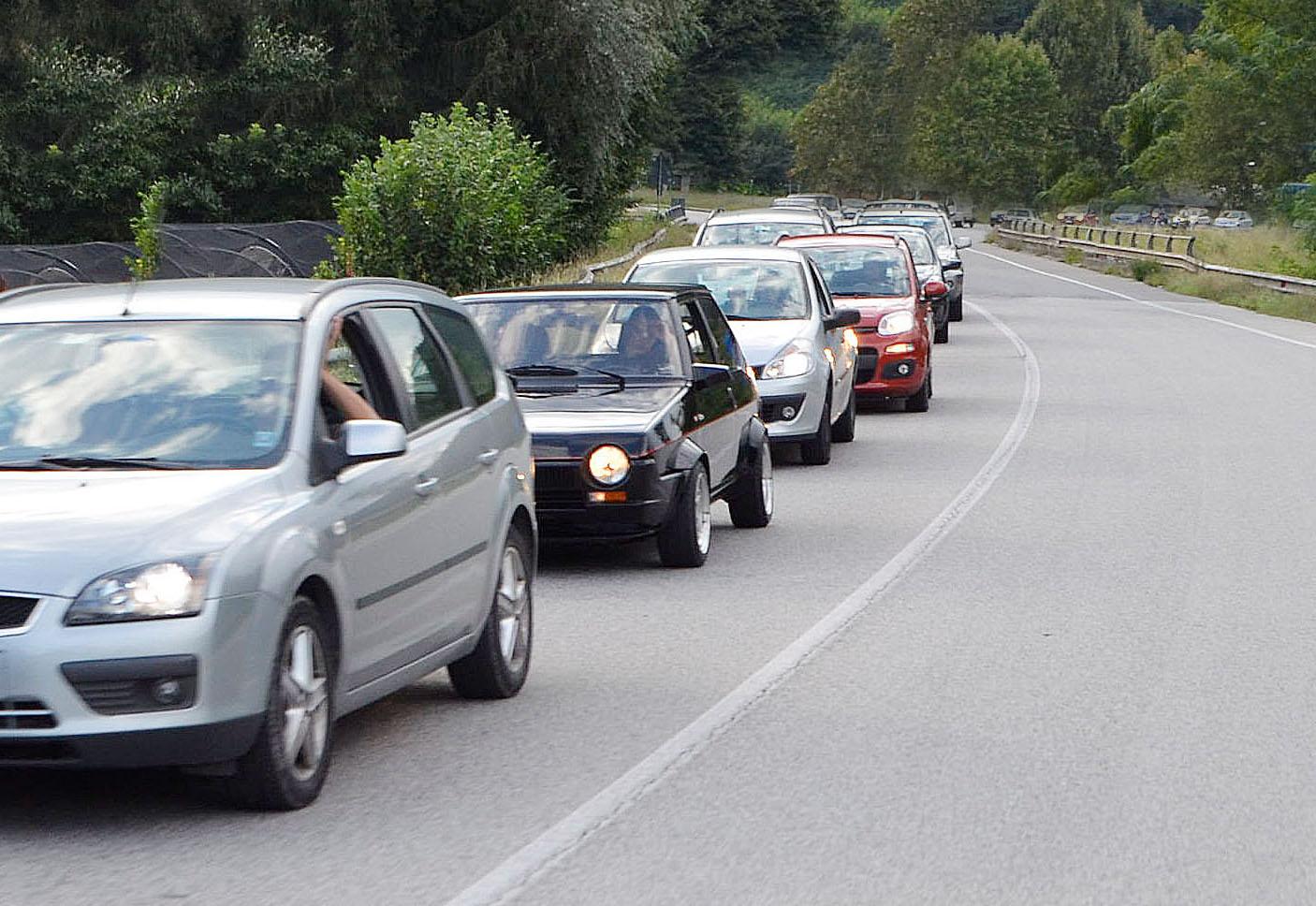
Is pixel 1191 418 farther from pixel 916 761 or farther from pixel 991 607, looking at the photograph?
pixel 916 761

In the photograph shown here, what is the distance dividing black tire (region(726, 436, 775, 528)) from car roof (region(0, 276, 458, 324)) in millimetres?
5614

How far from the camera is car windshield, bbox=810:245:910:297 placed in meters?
22.5

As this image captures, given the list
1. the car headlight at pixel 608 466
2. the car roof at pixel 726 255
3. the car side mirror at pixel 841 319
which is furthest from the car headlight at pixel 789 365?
the car headlight at pixel 608 466

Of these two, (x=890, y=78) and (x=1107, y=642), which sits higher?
(x=1107, y=642)

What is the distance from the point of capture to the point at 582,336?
12.8 metres

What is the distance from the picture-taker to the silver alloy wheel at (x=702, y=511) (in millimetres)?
11844

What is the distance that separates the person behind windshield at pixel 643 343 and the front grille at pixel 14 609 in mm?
6714

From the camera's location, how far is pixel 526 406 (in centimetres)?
1193

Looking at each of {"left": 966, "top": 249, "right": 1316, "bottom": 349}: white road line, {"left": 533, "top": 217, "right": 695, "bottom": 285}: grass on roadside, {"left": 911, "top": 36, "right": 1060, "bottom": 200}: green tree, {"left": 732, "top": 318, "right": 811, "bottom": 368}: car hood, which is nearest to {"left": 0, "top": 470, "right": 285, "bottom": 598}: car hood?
{"left": 732, "top": 318, "right": 811, "bottom": 368}: car hood

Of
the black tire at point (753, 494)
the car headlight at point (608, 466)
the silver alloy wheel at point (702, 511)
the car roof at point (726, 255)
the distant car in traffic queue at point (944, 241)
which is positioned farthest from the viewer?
the distant car in traffic queue at point (944, 241)

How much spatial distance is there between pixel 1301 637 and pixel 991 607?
1.45 m

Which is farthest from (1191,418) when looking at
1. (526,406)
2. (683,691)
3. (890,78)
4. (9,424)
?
(890,78)

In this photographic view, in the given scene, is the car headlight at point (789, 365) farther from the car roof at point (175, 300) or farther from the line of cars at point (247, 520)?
the car roof at point (175, 300)

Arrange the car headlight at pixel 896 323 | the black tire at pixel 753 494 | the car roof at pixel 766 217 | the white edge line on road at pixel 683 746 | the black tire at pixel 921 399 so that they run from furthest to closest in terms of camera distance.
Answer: the car roof at pixel 766 217 → the black tire at pixel 921 399 → the car headlight at pixel 896 323 → the black tire at pixel 753 494 → the white edge line on road at pixel 683 746
